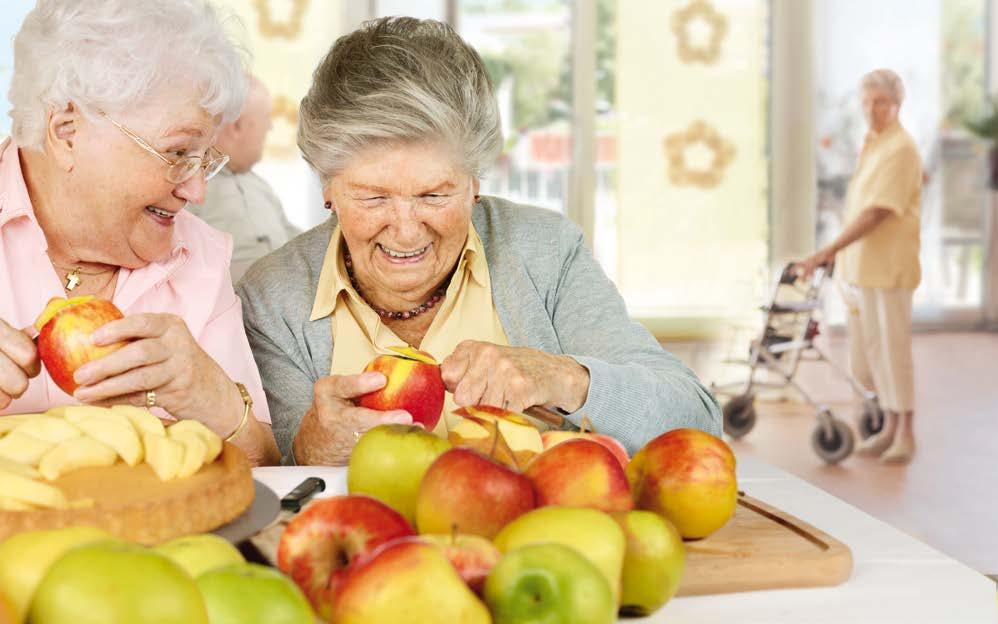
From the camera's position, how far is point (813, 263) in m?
5.21

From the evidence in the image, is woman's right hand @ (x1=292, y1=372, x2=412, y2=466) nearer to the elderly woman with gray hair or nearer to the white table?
the elderly woman with gray hair

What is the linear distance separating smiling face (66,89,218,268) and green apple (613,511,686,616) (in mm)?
1021

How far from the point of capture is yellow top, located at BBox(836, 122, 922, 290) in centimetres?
494

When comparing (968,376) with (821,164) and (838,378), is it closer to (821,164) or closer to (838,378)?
(838,378)

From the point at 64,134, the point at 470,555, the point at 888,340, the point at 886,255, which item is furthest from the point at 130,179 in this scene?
the point at 888,340

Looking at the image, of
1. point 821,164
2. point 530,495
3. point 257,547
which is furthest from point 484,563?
point 821,164

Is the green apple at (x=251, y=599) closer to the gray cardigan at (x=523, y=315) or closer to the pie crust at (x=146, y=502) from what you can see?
the pie crust at (x=146, y=502)

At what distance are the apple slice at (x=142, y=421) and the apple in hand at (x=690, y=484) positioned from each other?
45 cm

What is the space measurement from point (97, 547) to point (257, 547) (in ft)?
0.93

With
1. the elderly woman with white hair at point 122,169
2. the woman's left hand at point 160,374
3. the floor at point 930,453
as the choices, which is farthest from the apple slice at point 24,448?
the floor at point 930,453

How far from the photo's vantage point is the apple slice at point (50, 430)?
1.00 m

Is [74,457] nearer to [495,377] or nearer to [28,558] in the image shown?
[28,558]

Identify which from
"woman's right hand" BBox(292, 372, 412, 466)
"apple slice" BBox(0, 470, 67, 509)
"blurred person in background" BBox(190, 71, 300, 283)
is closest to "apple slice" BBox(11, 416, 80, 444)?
"apple slice" BBox(0, 470, 67, 509)

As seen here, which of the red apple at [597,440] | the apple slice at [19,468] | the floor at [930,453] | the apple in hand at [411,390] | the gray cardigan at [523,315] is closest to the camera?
the apple slice at [19,468]
